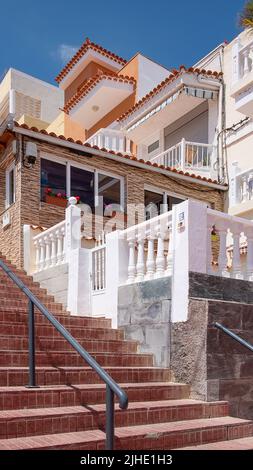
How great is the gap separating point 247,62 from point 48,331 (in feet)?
32.1

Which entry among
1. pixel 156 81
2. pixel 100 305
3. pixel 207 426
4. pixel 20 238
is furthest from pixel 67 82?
pixel 207 426

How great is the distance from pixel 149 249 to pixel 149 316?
3.19 feet

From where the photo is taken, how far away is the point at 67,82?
1003 inches

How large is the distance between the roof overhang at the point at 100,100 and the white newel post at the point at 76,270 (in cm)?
1130

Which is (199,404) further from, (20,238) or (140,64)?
(140,64)

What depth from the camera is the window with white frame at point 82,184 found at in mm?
13172

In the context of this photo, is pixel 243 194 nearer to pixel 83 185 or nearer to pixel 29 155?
pixel 83 185

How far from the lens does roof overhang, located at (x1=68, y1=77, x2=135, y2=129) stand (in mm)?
20047

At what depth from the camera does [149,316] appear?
7.50 metres

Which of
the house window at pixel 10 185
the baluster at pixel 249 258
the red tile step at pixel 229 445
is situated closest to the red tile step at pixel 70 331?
the baluster at pixel 249 258

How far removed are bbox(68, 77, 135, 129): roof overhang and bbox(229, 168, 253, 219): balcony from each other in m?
7.95

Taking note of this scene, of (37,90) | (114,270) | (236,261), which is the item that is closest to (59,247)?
(114,270)

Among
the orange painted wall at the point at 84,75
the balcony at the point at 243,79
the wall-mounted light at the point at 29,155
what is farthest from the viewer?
the orange painted wall at the point at 84,75

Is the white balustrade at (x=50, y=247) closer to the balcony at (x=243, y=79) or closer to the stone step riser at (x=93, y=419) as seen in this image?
the stone step riser at (x=93, y=419)
